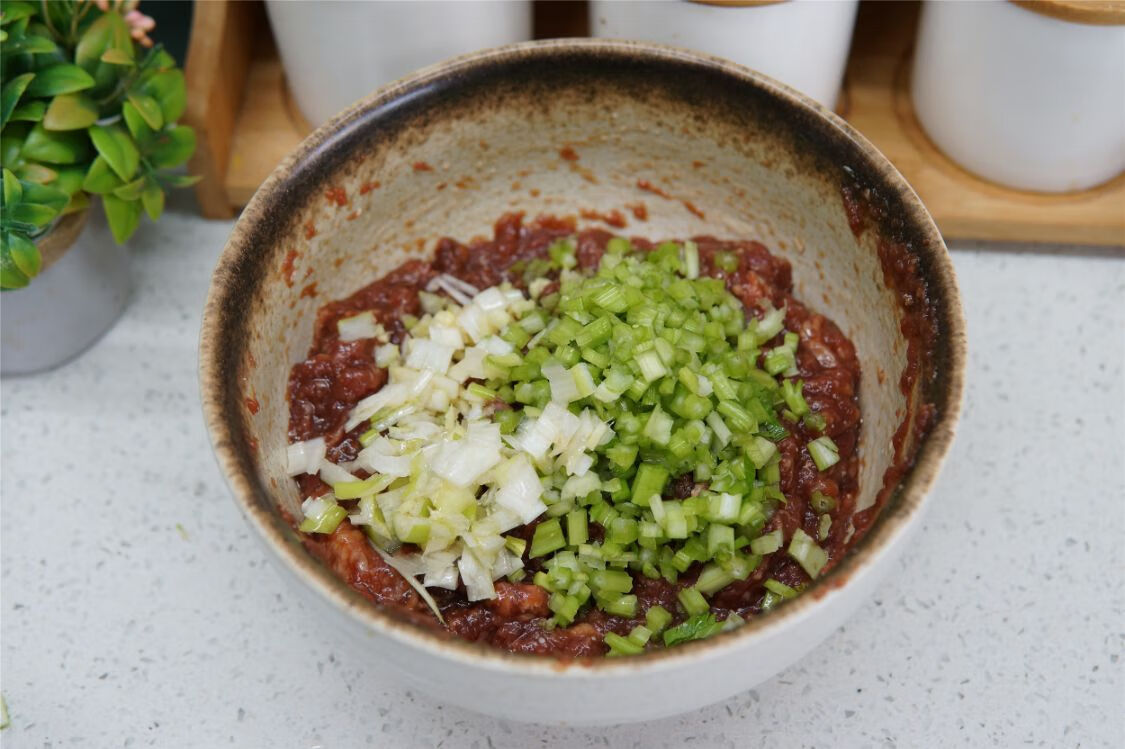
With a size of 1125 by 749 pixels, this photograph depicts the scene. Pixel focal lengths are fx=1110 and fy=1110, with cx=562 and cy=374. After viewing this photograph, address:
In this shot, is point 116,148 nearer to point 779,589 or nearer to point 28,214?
point 28,214

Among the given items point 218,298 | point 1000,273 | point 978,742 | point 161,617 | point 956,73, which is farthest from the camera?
point 1000,273

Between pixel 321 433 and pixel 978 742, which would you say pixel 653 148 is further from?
pixel 978 742

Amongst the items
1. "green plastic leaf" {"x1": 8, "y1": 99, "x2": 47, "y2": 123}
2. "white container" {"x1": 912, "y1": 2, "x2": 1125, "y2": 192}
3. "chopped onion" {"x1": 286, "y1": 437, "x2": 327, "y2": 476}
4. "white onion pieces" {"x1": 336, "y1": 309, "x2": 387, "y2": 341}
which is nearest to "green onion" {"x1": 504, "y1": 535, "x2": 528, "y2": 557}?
"chopped onion" {"x1": 286, "y1": 437, "x2": 327, "y2": 476}

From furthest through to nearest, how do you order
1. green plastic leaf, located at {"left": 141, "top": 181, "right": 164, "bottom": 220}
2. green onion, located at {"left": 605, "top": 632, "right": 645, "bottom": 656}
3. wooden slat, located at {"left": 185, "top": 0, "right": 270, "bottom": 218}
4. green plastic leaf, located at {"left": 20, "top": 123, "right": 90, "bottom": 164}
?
wooden slat, located at {"left": 185, "top": 0, "right": 270, "bottom": 218} → green plastic leaf, located at {"left": 141, "top": 181, "right": 164, "bottom": 220} → green plastic leaf, located at {"left": 20, "top": 123, "right": 90, "bottom": 164} → green onion, located at {"left": 605, "top": 632, "right": 645, "bottom": 656}

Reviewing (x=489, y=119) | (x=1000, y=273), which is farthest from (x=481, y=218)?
(x=1000, y=273)

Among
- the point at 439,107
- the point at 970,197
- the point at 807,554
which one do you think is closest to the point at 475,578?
the point at 807,554

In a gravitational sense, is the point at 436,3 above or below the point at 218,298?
above

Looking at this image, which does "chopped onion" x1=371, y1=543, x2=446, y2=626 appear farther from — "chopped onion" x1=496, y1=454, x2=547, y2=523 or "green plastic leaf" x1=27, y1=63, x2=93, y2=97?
"green plastic leaf" x1=27, y1=63, x2=93, y2=97
